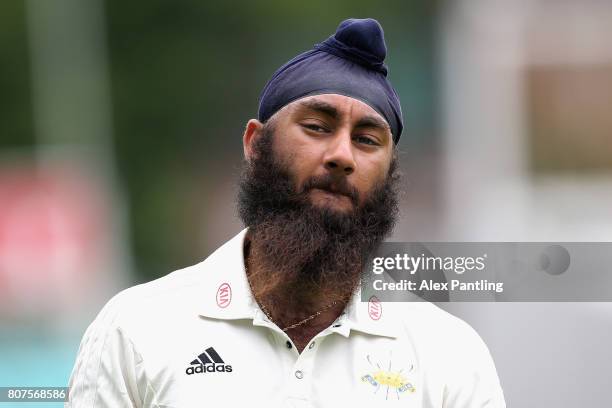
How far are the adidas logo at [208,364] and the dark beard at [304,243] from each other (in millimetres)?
275

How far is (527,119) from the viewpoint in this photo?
13.6 m

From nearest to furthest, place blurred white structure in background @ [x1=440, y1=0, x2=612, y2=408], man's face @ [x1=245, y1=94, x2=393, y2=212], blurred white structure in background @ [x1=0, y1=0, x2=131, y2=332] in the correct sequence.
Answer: man's face @ [x1=245, y1=94, x2=393, y2=212]
blurred white structure in background @ [x1=0, y1=0, x2=131, y2=332]
blurred white structure in background @ [x1=440, y1=0, x2=612, y2=408]

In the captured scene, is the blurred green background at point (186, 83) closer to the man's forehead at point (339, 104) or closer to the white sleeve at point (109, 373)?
the man's forehead at point (339, 104)

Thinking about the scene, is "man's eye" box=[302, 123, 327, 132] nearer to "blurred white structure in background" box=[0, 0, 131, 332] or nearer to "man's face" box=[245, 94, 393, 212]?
"man's face" box=[245, 94, 393, 212]

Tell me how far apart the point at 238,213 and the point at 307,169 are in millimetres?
550

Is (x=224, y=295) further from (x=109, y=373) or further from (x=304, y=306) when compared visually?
(x=109, y=373)

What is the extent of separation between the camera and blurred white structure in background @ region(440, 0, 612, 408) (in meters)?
12.1

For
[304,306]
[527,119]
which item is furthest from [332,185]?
[527,119]

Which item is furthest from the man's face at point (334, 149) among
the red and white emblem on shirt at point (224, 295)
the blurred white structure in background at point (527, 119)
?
the blurred white structure in background at point (527, 119)

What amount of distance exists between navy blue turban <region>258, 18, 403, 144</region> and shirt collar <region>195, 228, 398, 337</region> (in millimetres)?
595

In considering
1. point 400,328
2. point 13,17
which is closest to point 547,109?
point 13,17

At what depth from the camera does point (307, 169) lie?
3.62 m

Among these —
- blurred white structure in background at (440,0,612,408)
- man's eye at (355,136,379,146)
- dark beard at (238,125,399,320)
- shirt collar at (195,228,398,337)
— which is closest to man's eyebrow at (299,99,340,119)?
man's eye at (355,136,379,146)

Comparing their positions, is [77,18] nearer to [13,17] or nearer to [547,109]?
[13,17]
